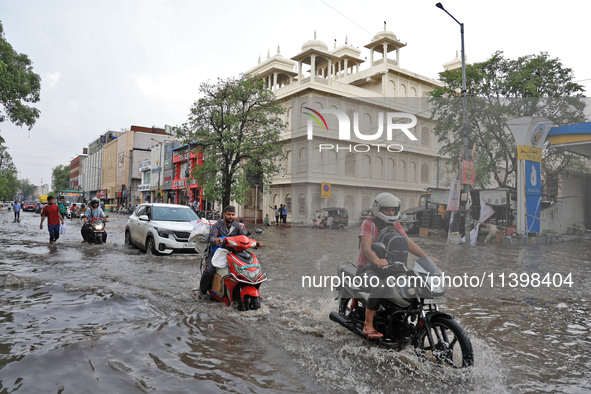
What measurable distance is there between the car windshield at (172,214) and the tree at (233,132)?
1237cm

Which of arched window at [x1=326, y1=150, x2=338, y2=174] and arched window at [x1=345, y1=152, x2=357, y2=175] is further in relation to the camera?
arched window at [x1=326, y1=150, x2=338, y2=174]

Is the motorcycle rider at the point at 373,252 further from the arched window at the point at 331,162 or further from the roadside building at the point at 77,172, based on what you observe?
the roadside building at the point at 77,172

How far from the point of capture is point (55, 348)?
4133 mm

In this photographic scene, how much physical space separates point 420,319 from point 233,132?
2281 centimetres

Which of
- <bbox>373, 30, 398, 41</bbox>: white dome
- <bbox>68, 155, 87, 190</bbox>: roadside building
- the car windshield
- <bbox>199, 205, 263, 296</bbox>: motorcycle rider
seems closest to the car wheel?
the car windshield

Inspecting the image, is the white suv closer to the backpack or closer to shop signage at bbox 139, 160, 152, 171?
the backpack

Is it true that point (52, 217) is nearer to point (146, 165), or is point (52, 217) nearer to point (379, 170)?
point (379, 170)

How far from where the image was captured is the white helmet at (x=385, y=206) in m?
4.16

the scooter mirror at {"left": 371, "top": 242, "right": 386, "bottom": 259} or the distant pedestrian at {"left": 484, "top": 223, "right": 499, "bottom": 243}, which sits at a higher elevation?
the scooter mirror at {"left": 371, "top": 242, "right": 386, "bottom": 259}

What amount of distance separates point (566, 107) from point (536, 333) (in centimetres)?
2276

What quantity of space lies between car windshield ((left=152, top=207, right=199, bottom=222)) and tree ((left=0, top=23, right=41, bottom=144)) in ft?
38.3

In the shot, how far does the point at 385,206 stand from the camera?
4.19 metres

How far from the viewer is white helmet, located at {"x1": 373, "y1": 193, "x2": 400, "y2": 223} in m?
4.16

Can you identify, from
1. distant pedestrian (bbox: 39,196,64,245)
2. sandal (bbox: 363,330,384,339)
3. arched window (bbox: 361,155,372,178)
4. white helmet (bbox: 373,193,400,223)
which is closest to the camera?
sandal (bbox: 363,330,384,339)
